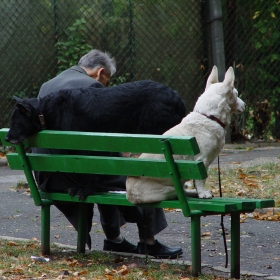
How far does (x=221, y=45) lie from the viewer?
11844 mm

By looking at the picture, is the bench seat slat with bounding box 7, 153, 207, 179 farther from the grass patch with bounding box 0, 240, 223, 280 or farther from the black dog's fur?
the grass patch with bounding box 0, 240, 223, 280

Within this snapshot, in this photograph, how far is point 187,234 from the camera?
6.43 metres

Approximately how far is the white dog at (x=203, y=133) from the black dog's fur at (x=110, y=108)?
527mm

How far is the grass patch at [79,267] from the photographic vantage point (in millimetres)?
4512

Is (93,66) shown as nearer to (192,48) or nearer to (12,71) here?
(12,71)

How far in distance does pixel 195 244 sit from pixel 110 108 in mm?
1262

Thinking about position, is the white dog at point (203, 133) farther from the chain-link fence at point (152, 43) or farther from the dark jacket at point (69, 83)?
the chain-link fence at point (152, 43)

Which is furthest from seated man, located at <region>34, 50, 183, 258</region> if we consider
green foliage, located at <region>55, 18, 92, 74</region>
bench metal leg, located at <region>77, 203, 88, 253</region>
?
green foliage, located at <region>55, 18, 92, 74</region>

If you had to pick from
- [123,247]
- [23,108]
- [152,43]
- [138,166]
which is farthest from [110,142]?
[152,43]

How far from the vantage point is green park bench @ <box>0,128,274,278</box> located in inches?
171

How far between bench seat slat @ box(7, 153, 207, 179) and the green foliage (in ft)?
19.8

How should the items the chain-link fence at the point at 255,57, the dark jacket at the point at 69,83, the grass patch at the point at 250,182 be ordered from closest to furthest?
the dark jacket at the point at 69,83 → the grass patch at the point at 250,182 → the chain-link fence at the point at 255,57

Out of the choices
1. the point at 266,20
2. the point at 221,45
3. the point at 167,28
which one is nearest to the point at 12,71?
the point at 167,28

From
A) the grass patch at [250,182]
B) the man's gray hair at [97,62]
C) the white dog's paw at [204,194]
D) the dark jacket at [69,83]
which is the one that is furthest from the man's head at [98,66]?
the grass patch at [250,182]
